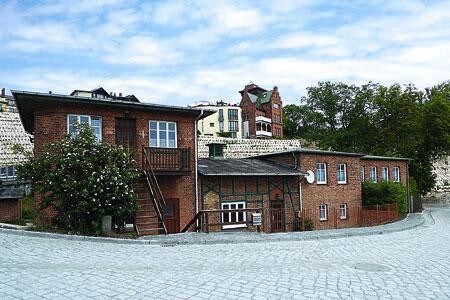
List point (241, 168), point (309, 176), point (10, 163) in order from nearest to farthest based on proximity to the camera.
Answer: point (241, 168)
point (309, 176)
point (10, 163)

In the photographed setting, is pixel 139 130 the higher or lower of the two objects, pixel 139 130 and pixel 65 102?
the lower

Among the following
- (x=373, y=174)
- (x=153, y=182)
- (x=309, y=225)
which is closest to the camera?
(x=153, y=182)

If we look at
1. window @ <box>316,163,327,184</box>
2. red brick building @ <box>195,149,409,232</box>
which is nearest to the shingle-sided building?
red brick building @ <box>195,149,409,232</box>

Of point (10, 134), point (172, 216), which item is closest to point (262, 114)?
point (10, 134)

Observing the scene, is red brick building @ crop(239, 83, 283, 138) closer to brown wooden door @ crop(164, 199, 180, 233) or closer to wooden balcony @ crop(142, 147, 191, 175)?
brown wooden door @ crop(164, 199, 180, 233)

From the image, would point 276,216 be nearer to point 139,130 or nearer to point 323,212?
point 323,212

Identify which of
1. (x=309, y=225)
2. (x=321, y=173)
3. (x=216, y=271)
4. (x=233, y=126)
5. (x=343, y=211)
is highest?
(x=233, y=126)

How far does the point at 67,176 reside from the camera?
1337 cm

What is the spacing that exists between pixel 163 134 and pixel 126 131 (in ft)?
5.61

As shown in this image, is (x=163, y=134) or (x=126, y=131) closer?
(x=126, y=131)

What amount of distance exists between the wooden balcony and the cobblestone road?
212 inches

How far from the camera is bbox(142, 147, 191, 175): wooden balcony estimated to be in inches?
693

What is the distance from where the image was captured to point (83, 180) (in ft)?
43.6

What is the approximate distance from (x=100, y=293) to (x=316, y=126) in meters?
53.7
